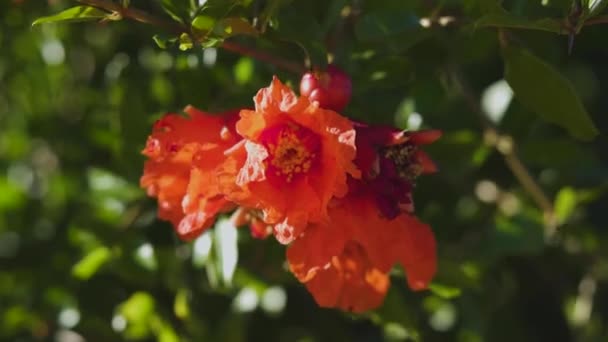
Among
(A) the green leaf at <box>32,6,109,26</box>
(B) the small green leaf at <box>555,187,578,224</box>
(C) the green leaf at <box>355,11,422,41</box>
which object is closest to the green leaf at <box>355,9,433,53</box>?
(C) the green leaf at <box>355,11,422,41</box>

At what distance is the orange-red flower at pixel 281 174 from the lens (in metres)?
1.27

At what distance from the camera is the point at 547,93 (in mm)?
1441

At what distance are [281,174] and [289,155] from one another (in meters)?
0.03

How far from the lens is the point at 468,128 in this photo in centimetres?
204

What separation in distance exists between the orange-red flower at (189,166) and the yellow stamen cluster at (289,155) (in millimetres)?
62

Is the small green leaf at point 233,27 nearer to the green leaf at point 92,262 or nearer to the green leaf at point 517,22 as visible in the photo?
the green leaf at point 517,22

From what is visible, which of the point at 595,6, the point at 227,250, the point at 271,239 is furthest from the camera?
the point at 271,239

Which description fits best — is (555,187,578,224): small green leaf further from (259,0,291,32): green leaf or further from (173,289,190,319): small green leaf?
(259,0,291,32): green leaf

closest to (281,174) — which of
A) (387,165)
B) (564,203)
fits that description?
(387,165)

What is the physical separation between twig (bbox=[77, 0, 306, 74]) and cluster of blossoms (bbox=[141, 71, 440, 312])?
85mm

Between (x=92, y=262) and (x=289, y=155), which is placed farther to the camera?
(x=92, y=262)

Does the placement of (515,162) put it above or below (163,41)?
below

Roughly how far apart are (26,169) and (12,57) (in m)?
0.35

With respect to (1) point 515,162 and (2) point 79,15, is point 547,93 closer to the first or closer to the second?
(1) point 515,162
